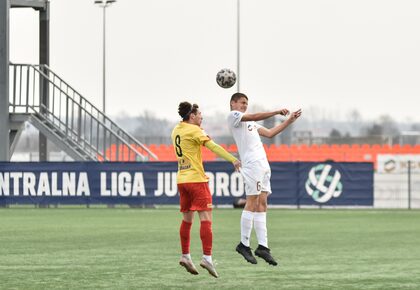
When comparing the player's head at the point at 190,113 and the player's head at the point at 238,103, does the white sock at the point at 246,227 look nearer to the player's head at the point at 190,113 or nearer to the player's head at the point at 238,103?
the player's head at the point at 238,103

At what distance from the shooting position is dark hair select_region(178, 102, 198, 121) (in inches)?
520

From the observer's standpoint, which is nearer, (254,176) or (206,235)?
(206,235)

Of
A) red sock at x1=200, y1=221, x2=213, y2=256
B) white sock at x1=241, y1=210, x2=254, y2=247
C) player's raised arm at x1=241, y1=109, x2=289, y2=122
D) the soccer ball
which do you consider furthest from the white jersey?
the soccer ball

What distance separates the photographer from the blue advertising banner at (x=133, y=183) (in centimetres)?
3653

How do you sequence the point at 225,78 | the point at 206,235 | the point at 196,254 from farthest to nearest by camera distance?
the point at 225,78
the point at 196,254
the point at 206,235

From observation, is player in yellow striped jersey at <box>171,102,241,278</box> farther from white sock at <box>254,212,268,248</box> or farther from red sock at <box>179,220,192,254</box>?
white sock at <box>254,212,268,248</box>

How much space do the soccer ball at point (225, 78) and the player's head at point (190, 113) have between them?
5786 millimetres

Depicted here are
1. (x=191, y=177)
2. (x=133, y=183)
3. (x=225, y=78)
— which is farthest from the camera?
(x=133, y=183)

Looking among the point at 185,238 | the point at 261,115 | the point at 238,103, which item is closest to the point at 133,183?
the point at 238,103

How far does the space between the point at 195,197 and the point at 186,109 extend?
1.07 m

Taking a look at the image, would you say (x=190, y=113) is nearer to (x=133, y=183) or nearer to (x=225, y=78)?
(x=225, y=78)

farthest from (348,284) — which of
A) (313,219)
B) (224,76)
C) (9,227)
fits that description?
(313,219)

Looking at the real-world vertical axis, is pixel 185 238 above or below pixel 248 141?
below

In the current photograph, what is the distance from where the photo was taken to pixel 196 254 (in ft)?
55.7
